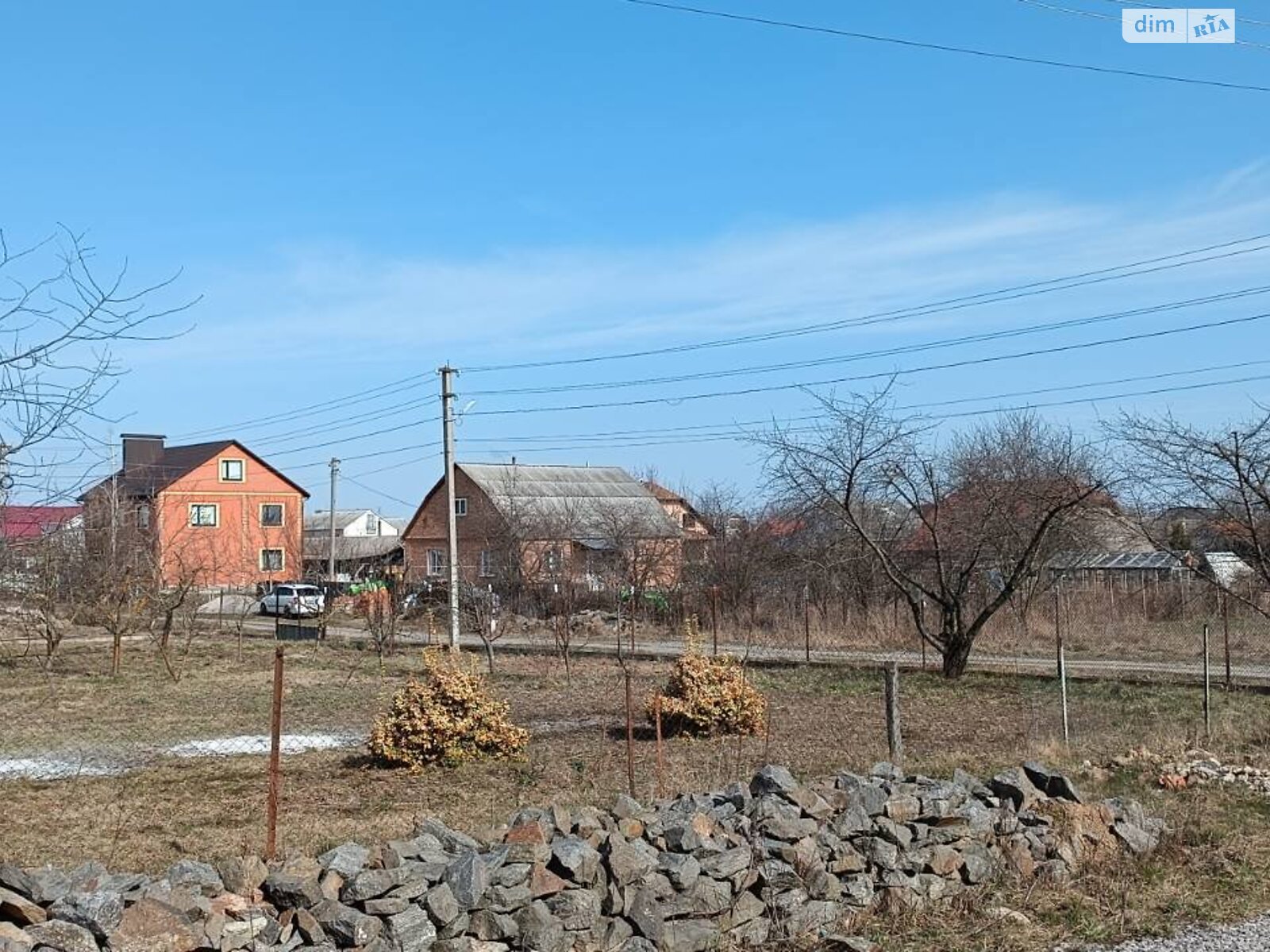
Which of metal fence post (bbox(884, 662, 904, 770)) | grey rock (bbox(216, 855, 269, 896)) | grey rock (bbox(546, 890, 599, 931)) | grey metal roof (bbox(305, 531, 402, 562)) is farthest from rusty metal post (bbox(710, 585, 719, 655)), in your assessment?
grey metal roof (bbox(305, 531, 402, 562))

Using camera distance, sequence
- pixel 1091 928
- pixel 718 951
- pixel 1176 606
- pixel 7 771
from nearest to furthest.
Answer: pixel 718 951 → pixel 1091 928 → pixel 7 771 → pixel 1176 606

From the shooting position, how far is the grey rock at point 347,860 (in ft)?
18.5

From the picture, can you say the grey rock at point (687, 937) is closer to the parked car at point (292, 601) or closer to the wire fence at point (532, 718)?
the wire fence at point (532, 718)

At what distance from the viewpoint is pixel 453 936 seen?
5.64 m

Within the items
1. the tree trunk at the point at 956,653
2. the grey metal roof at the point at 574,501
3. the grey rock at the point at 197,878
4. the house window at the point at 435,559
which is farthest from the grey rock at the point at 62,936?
the house window at the point at 435,559

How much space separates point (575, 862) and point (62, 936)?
2.23 metres

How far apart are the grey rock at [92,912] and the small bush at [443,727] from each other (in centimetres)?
667

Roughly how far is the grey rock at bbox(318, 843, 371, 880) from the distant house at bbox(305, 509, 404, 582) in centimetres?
2454

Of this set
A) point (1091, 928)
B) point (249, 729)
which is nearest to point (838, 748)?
point (1091, 928)

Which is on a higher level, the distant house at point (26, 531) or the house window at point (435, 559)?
the house window at point (435, 559)

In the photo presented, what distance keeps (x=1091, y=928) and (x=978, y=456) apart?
2921cm

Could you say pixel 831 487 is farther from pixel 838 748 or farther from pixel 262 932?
pixel 262 932

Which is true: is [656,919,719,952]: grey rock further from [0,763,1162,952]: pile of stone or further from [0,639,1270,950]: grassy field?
[0,639,1270,950]: grassy field

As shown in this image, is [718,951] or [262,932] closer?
[262,932]
